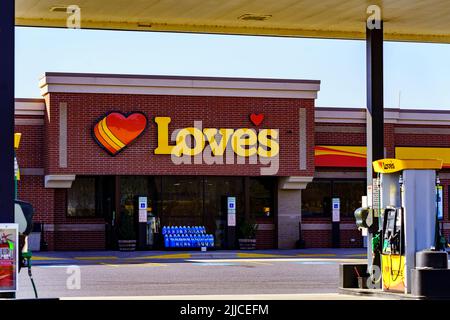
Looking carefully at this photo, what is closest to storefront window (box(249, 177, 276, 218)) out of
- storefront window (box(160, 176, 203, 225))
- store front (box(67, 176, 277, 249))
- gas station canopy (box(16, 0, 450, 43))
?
store front (box(67, 176, 277, 249))

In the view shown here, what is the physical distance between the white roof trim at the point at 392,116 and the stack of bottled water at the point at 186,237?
6.66 metres

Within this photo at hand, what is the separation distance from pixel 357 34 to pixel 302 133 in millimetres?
20861

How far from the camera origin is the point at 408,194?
17281 millimetres

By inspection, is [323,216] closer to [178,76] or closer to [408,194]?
[178,76]

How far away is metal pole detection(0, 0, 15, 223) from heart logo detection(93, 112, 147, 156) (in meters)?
27.5

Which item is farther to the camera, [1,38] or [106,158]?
[106,158]

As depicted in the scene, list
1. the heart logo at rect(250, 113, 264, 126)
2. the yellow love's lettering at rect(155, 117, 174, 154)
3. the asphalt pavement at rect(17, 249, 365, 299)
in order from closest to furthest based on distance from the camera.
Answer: the asphalt pavement at rect(17, 249, 365, 299), the yellow love's lettering at rect(155, 117, 174, 154), the heart logo at rect(250, 113, 264, 126)

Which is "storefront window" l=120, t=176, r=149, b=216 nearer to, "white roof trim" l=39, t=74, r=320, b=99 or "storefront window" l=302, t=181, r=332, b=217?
"white roof trim" l=39, t=74, r=320, b=99

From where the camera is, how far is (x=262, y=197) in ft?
136

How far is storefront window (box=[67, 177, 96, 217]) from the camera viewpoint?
1545 inches

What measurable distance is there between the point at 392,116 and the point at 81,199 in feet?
42.9

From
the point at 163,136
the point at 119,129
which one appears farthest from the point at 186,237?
the point at 119,129
